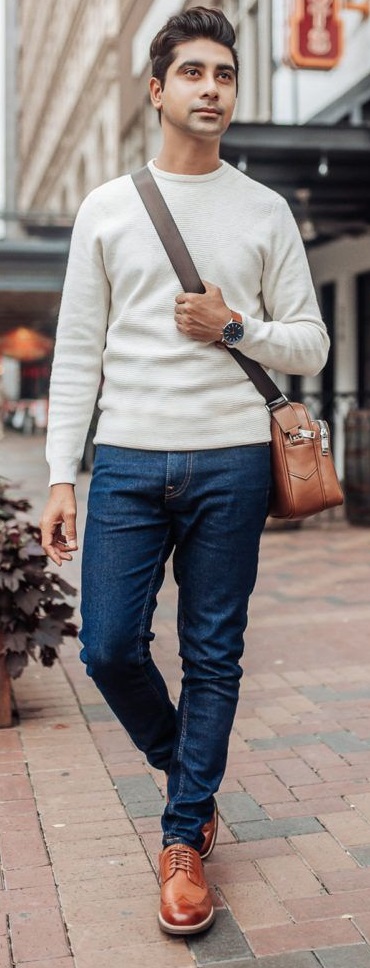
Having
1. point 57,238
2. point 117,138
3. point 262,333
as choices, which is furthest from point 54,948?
point 117,138

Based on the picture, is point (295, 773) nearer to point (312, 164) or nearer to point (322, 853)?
point (322, 853)

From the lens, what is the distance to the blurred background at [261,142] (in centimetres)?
1103

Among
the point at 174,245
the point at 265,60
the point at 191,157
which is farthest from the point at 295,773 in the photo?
the point at 265,60

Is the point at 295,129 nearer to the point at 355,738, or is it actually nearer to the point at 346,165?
the point at 346,165

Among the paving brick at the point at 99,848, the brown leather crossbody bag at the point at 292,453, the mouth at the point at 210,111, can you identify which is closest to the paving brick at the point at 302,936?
Result: the paving brick at the point at 99,848

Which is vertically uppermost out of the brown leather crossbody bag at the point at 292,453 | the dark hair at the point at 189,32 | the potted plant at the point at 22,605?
the dark hair at the point at 189,32

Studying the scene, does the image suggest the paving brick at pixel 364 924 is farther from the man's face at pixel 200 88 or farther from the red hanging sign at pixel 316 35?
the red hanging sign at pixel 316 35

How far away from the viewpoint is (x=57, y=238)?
75.2 ft

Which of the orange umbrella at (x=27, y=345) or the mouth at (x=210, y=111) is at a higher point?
the mouth at (x=210, y=111)

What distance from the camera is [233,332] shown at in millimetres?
2648

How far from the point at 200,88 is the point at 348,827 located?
2.04 meters

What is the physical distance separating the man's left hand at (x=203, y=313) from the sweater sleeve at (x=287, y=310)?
0.34ft

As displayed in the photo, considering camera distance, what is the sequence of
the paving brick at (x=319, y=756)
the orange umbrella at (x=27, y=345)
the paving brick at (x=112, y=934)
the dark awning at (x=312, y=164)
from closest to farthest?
the paving brick at (x=112, y=934), the paving brick at (x=319, y=756), the dark awning at (x=312, y=164), the orange umbrella at (x=27, y=345)

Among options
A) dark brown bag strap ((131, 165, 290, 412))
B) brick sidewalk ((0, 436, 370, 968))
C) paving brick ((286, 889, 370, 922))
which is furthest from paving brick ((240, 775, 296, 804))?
dark brown bag strap ((131, 165, 290, 412))
